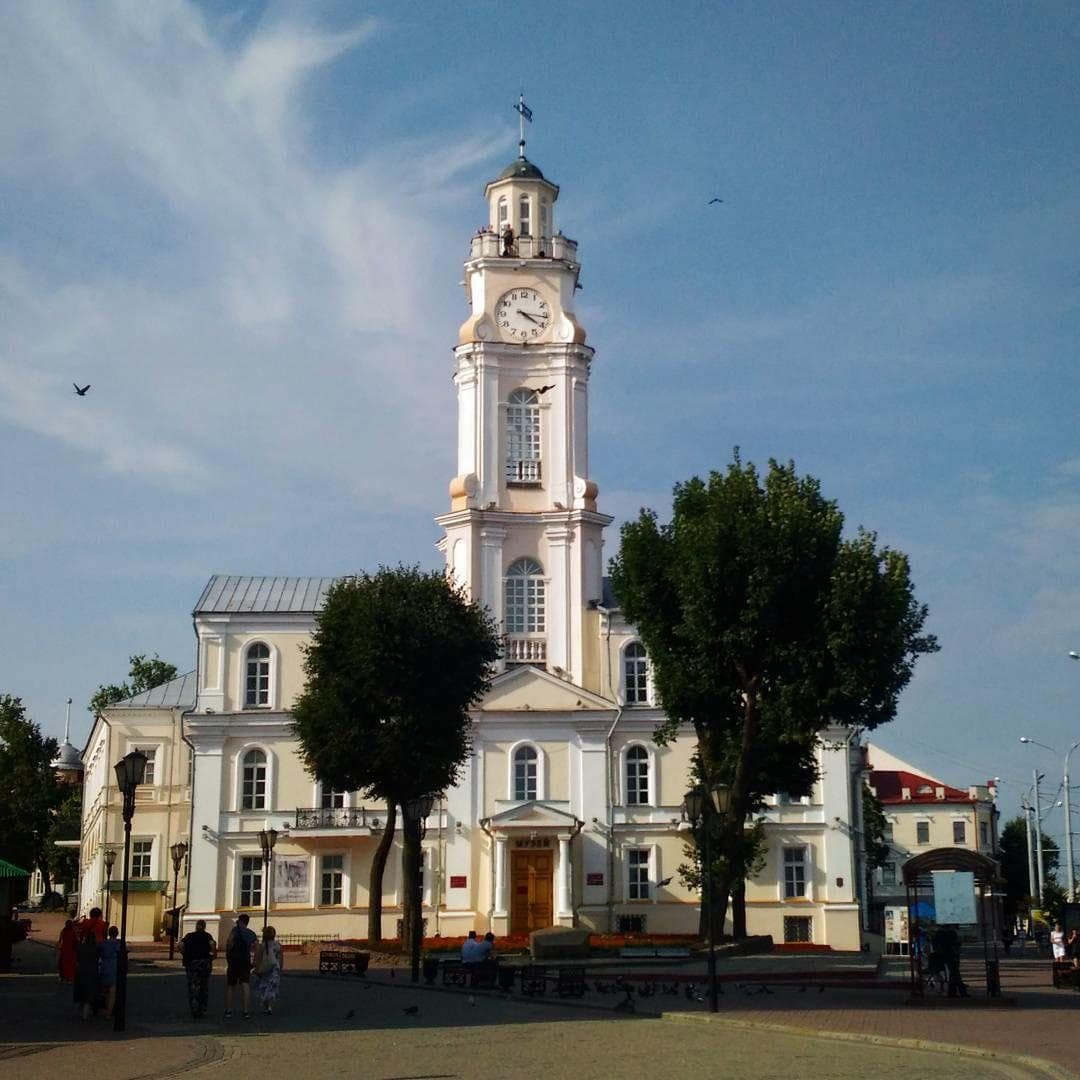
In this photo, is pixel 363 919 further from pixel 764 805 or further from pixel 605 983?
pixel 605 983

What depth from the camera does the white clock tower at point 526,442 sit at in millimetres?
55344

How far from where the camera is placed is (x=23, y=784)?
87312 millimetres

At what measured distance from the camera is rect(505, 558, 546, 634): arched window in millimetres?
55406

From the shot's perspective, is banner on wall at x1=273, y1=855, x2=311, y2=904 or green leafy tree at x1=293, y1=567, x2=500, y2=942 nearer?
green leafy tree at x1=293, y1=567, x2=500, y2=942

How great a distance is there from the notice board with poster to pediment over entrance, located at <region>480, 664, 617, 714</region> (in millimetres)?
15907

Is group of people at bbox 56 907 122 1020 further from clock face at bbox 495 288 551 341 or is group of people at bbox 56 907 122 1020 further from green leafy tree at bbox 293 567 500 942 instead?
clock face at bbox 495 288 551 341

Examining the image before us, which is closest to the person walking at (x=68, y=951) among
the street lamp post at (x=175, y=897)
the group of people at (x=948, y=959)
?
the group of people at (x=948, y=959)

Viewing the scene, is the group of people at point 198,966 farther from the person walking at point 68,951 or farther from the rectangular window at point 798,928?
the rectangular window at point 798,928

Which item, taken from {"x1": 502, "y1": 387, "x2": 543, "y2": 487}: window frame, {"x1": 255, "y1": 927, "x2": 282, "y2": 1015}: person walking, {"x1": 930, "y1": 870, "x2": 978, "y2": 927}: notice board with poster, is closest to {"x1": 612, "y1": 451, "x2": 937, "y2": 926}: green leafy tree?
{"x1": 930, "y1": 870, "x2": 978, "y2": 927}: notice board with poster

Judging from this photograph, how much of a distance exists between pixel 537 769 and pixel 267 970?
27509 mm

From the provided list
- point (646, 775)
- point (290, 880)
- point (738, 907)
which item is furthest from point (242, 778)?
point (738, 907)

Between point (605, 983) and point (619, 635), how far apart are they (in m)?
23.4

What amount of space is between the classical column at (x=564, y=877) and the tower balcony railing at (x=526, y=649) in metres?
6.76

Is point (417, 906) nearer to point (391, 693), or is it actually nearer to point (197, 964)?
point (391, 693)
